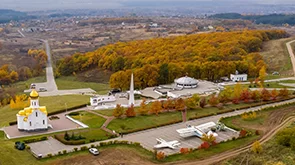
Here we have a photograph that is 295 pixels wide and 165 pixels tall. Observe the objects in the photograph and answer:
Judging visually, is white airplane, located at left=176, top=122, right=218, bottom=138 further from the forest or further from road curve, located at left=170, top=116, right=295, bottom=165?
the forest

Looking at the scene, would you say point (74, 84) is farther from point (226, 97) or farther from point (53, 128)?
point (226, 97)

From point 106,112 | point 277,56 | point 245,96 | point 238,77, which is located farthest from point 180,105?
point 277,56

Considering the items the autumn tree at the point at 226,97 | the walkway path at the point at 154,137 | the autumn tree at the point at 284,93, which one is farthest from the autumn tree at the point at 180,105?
the autumn tree at the point at 284,93

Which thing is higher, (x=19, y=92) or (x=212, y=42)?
(x=212, y=42)

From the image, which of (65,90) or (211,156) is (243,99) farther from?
(65,90)

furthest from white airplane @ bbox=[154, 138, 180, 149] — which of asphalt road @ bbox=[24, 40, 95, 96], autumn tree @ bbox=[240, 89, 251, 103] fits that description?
asphalt road @ bbox=[24, 40, 95, 96]

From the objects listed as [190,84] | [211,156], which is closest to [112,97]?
[190,84]

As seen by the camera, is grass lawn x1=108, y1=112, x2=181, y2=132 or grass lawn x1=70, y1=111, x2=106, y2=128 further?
grass lawn x1=70, y1=111, x2=106, y2=128
